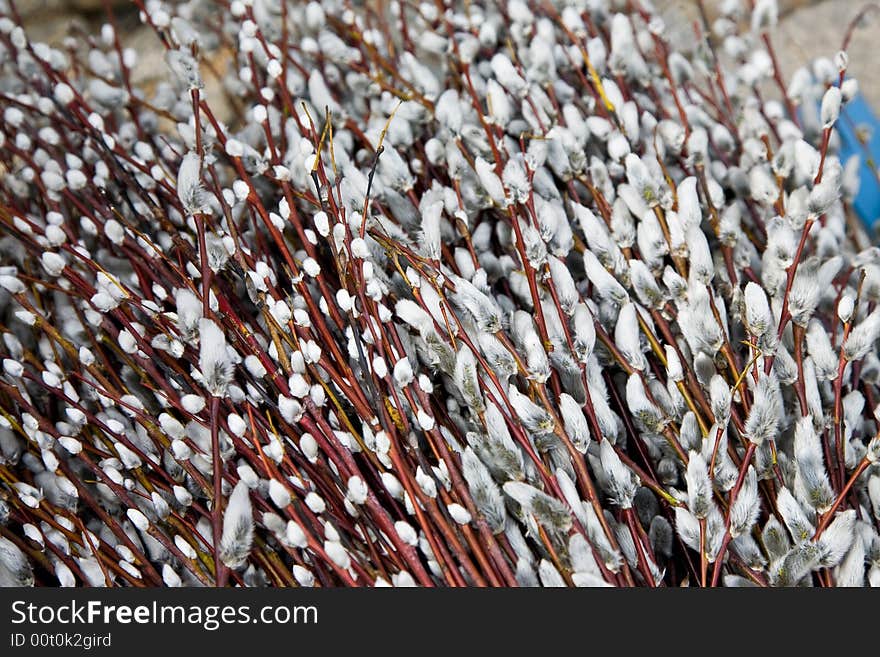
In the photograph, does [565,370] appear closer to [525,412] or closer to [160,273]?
[525,412]

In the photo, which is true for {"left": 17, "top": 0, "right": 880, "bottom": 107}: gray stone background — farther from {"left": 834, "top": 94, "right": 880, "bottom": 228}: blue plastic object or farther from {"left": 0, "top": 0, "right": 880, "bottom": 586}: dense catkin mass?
{"left": 0, "top": 0, "right": 880, "bottom": 586}: dense catkin mass

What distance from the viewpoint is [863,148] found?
0.95 m

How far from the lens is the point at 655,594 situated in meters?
0.51

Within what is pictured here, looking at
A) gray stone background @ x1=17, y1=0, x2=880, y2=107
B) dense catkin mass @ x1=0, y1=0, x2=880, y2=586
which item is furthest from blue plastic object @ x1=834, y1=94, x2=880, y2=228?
dense catkin mass @ x1=0, y1=0, x2=880, y2=586

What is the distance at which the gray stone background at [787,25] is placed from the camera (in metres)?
0.98

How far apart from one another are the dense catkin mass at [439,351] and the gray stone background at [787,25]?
0.26m

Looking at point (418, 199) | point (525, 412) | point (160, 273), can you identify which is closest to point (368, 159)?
point (418, 199)

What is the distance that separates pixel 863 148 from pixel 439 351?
71 centimetres

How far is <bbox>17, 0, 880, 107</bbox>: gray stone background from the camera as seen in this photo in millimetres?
981

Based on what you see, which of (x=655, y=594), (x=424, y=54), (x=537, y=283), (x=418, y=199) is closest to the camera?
(x=655, y=594)

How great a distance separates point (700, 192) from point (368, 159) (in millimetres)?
325

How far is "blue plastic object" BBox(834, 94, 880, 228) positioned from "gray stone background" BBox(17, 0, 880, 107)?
0.21 ft

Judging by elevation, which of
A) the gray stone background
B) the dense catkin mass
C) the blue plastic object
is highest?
the gray stone background

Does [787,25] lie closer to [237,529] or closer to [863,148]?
[863,148]
